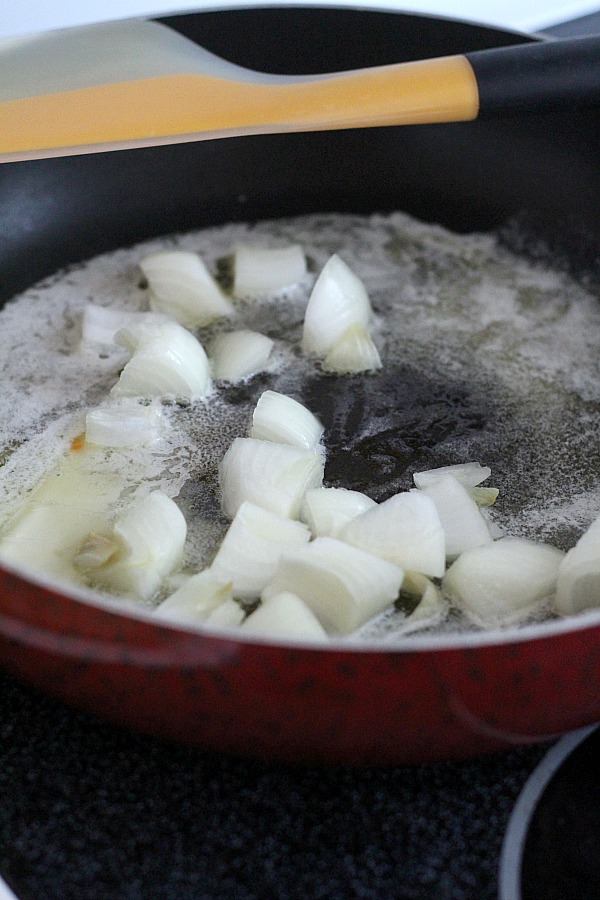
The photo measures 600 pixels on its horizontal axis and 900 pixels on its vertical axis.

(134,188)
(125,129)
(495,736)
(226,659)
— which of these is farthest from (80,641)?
(134,188)

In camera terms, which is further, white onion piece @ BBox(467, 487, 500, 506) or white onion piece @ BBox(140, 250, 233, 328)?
white onion piece @ BBox(140, 250, 233, 328)

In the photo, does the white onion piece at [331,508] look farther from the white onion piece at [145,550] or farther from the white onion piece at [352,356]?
the white onion piece at [352,356]

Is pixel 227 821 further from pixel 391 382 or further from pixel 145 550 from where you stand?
pixel 391 382

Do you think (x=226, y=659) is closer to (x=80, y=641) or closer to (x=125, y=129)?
(x=80, y=641)

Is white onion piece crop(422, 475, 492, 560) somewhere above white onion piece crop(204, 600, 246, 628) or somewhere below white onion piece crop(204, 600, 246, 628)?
below

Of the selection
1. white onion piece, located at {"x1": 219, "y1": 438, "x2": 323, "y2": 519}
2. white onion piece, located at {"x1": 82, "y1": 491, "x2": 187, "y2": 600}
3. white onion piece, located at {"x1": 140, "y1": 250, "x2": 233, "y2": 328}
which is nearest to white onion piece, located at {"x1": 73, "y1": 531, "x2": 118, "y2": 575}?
white onion piece, located at {"x1": 82, "y1": 491, "x2": 187, "y2": 600}

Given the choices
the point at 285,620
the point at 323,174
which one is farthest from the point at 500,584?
the point at 323,174

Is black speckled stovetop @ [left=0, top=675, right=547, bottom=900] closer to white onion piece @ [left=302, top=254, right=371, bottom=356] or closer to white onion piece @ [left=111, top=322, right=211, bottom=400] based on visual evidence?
white onion piece @ [left=111, top=322, right=211, bottom=400]
